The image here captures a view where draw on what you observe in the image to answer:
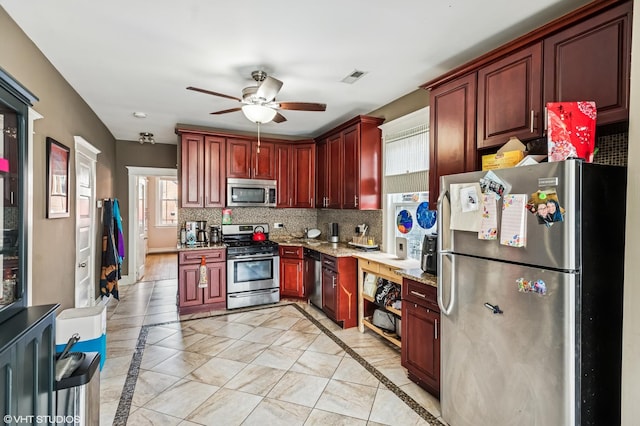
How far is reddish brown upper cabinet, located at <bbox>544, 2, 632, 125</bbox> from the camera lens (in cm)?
161

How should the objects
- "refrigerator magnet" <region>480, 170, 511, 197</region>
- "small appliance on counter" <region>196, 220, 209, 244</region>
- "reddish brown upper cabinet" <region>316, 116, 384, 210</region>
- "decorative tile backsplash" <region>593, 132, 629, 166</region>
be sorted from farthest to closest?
"small appliance on counter" <region>196, 220, 209, 244</region> < "reddish brown upper cabinet" <region>316, 116, 384, 210</region> < "decorative tile backsplash" <region>593, 132, 629, 166</region> < "refrigerator magnet" <region>480, 170, 511, 197</region>

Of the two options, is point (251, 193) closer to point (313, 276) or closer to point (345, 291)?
point (313, 276)

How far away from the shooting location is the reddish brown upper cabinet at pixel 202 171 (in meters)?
4.54

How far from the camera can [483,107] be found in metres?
2.33

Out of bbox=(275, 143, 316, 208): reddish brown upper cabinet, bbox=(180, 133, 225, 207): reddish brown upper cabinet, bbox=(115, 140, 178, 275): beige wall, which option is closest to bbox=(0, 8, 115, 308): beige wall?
bbox=(180, 133, 225, 207): reddish brown upper cabinet

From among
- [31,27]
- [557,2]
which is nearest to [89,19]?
[31,27]

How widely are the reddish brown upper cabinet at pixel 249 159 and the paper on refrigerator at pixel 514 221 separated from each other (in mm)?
3746

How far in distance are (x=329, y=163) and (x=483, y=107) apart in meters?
2.59

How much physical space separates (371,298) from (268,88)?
2.36 meters

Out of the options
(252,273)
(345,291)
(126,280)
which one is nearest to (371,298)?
(345,291)

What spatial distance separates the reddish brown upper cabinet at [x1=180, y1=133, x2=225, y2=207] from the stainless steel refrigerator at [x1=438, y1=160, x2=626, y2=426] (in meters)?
3.75

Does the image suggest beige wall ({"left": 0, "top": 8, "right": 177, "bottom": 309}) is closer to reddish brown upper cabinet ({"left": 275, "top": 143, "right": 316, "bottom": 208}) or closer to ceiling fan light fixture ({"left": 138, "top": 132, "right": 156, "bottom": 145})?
ceiling fan light fixture ({"left": 138, "top": 132, "right": 156, "bottom": 145})

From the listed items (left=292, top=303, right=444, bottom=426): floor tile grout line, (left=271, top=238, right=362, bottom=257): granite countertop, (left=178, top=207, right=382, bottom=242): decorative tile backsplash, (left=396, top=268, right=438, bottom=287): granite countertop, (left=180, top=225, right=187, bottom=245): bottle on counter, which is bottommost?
(left=292, top=303, right=444, bottom=426): floor tile grout line

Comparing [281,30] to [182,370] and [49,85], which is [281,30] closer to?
[49,85]
